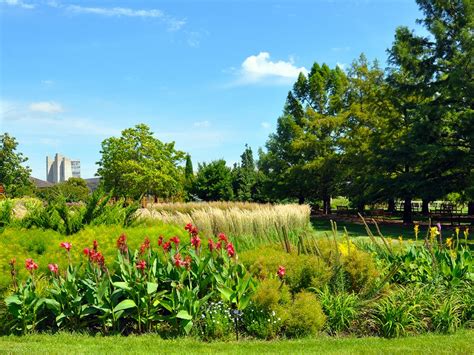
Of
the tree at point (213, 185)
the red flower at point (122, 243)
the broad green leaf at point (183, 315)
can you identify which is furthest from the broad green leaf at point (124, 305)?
the tree at point (213, 185)

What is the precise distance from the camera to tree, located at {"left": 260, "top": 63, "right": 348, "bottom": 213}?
29594 millimetres

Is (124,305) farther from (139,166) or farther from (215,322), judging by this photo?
(139,166)

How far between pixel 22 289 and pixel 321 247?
3.61m

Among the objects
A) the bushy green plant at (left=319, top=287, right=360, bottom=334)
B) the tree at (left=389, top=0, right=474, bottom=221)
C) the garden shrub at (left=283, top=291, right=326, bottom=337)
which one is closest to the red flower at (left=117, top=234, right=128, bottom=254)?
the garden shrub at (left=283, top=291, right=326, bottom=337)

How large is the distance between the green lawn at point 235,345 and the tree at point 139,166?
29.5 meters

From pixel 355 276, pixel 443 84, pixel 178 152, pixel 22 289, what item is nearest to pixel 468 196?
pixel 443 84

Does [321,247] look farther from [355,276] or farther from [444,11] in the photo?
[444,11]

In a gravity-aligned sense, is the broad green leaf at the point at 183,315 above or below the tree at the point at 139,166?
below

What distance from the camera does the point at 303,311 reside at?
15.1ft

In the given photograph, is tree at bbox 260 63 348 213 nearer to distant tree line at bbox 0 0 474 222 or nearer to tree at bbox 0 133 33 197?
distant tree line at bbox 0 0 474 222

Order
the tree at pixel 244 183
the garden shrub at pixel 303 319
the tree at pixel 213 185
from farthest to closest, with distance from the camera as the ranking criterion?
the tree at pixel 244 183 → the tree at pixel 213 185 → the garden shrub at pixel 303 319

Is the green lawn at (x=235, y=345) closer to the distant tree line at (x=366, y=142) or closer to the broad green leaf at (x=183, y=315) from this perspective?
the broad green leaf at (x=183, y=315)

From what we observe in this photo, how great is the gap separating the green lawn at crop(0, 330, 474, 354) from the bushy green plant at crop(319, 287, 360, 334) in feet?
0.85

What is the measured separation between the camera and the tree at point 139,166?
34.2m
